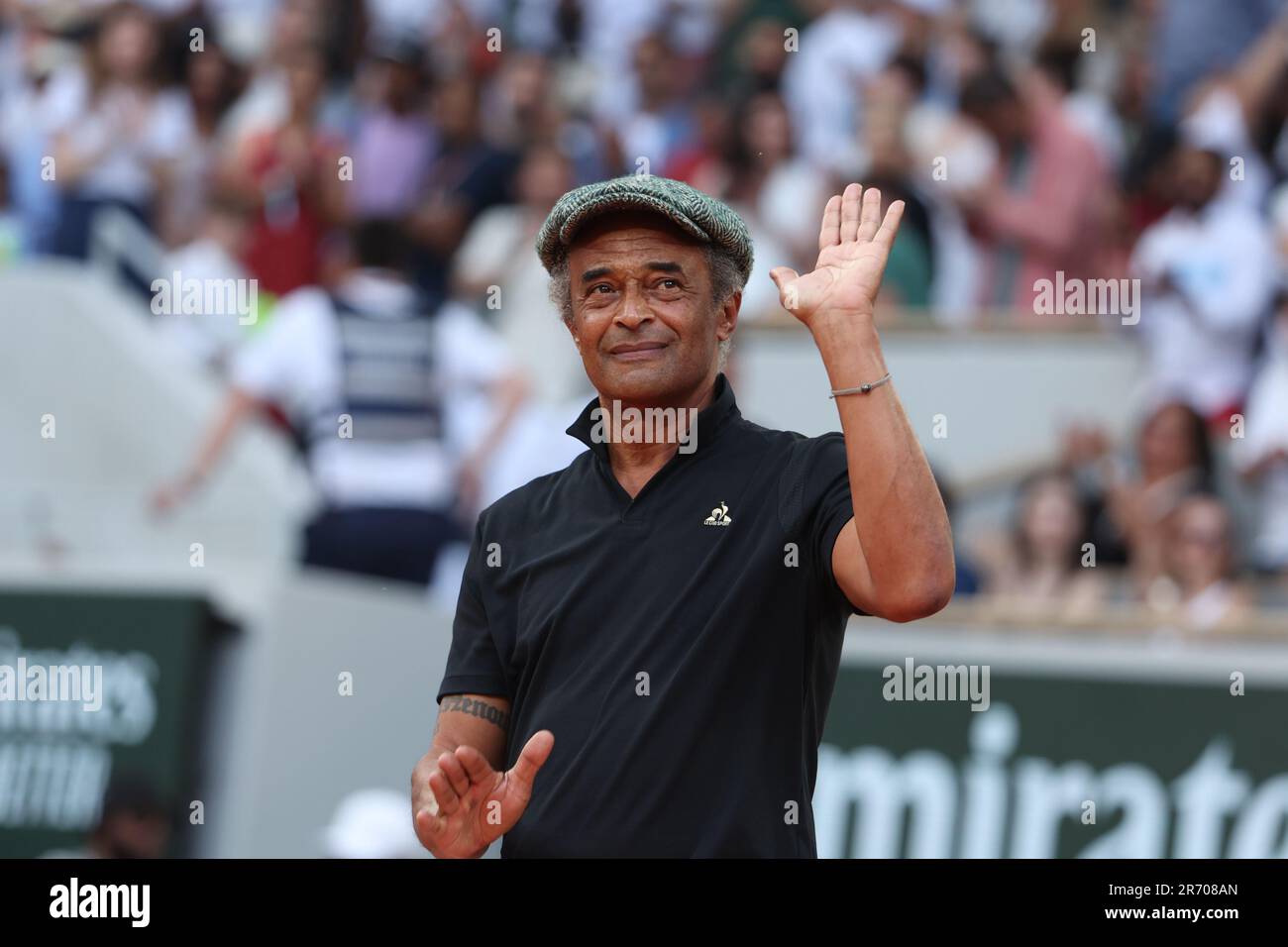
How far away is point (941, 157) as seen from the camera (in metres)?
9.18

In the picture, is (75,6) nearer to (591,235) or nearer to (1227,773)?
(1227,773)

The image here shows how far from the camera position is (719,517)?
3.06 meters

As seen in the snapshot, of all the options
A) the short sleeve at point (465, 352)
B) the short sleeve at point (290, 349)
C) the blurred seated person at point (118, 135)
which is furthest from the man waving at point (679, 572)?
the blurred seated person at point (118, 135)

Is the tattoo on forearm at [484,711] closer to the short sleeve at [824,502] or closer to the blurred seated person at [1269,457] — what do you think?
the short sleeve at [824,502]

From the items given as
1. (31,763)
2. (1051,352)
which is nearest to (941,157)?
(1051,352)

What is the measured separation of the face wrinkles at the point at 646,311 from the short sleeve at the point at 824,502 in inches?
8.8

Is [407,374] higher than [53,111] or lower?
lower

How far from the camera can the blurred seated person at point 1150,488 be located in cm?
783

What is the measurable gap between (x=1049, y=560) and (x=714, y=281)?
5030 mm

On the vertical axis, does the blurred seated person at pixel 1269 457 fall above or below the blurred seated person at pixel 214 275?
below

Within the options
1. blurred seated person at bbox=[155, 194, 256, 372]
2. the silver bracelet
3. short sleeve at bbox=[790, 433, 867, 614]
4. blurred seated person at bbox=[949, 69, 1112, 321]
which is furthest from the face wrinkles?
blurred seated person at bbox=[155, 194, 256, 372]

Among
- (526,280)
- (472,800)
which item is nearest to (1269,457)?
(526,280)

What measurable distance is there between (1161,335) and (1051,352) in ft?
1.52

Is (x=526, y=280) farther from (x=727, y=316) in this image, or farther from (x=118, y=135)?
(x=727, y=316)
